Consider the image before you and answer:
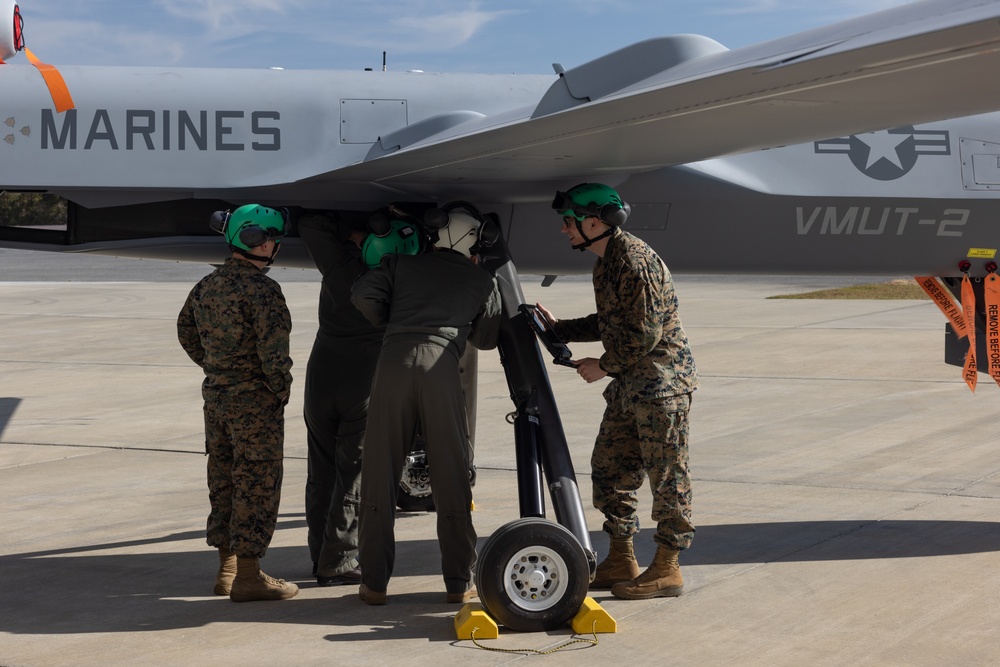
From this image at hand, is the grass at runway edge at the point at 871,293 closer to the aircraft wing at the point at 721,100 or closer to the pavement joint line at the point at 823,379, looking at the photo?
the pavement joint line at the point at 823,379

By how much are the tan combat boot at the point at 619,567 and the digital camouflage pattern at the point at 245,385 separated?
5.60 ft

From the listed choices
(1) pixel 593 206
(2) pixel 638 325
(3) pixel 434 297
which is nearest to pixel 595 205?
(1) pixel 593 206

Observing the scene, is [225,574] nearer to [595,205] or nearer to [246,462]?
[246,462]

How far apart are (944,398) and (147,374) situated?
30.3ft

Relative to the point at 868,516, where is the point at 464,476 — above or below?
above

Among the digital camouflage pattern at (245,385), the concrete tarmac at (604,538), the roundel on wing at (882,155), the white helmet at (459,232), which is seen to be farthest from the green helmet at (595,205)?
the roundel on wing at (882,155)

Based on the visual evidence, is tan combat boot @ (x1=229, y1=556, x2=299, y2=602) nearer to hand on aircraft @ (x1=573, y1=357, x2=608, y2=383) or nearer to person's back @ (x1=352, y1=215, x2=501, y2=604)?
person's back @ (x1=352, y1=215, x2=501, y2=604)

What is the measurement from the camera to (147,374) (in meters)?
14.1

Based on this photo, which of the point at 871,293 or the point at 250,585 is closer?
the point at 250,585

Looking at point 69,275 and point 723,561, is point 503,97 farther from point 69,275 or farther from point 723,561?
point 69,275

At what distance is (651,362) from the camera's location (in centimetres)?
557

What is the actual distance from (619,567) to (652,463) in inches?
26.7

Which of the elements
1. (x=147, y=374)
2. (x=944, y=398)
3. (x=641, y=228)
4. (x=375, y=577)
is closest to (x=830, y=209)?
(x=641, y=228)

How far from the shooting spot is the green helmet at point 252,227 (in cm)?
556
